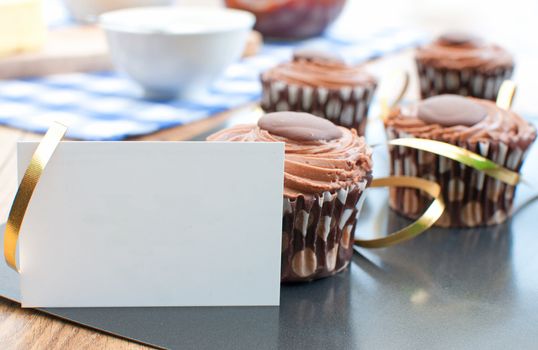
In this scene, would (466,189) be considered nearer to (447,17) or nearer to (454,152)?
(454,152)

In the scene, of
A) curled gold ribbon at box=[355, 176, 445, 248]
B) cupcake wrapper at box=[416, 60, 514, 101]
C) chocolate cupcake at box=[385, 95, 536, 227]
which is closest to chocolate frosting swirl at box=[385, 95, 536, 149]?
chocolate cupcake at box=[385, 95, 536, 227]

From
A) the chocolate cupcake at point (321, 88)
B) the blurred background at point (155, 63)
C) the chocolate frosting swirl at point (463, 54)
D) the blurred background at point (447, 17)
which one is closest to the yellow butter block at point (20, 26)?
the blurred background at point (155, 63)

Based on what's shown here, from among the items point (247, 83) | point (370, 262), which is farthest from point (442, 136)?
point (247, 83)

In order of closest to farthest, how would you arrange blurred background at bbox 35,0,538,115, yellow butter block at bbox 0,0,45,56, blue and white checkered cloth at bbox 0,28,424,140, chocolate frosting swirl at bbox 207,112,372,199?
chocolate frosting swirl at bbox 207,112,372,199
blue and white checkered cloth at bbox 0,28,424,140
yellow butter block at bbox 0,0,45,56
blurred background at bbox 35,0,538,115

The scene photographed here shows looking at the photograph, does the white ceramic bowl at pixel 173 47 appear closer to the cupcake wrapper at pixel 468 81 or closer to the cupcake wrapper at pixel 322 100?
the cupcake wrapper at pixel 322 100

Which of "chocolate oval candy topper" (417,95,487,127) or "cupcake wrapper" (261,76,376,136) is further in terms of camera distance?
"cupcake wrapper" (261,76,376,136)

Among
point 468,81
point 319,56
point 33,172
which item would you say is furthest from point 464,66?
point 33,172

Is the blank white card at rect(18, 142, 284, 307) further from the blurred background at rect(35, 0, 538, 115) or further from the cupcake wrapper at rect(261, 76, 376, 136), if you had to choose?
the blurred background at rect(35, 0, 538, 115)
